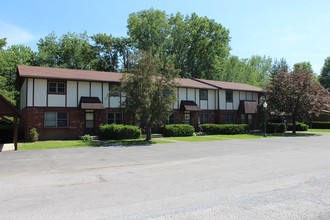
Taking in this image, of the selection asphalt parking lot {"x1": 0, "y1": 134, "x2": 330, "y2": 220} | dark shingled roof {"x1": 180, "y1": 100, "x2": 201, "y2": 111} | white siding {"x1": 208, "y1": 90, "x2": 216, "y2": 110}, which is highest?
white siding {"x1": 208, "y1": 90, "x2": 216, "y2": 110}

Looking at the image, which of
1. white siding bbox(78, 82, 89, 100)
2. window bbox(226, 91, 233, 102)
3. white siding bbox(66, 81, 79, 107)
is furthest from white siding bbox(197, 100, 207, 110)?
white siding bbox(66, 81, 79, 107)

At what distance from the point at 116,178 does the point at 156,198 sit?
3136 millimetres

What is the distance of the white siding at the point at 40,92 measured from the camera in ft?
85.0

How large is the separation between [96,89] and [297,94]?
21116 mm

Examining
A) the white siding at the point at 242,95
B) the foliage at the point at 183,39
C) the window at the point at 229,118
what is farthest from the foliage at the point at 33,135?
the foliage at the point at 183,39

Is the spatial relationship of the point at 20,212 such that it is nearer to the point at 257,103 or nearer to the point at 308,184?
the point at 308,184

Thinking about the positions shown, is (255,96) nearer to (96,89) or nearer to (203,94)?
(203,94)

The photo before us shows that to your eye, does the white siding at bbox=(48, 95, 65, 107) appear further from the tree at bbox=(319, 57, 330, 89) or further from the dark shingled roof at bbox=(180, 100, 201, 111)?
→ the tree at bbox=(319, 57, 330, 89)

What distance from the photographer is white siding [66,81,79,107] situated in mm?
27359

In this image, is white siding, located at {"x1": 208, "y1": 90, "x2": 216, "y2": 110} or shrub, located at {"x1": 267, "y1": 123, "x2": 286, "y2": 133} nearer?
white siding, located at {"x1": 208, "y1": 90, "x2": 216, "y2": 110}

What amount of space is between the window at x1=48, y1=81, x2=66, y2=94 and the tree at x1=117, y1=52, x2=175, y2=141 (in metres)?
5.88

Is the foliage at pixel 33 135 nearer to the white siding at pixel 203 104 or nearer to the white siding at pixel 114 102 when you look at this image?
the white siding at pixel 114 102

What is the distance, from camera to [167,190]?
27.1 feet

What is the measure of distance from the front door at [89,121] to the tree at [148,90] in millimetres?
4682
